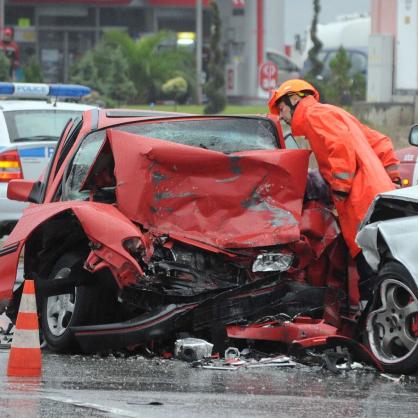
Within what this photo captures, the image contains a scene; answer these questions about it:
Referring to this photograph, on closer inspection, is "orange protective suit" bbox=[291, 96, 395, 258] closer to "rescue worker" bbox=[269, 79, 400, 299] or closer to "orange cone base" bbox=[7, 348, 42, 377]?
"rescue worker" bbox=[269, 79, 400, 299]

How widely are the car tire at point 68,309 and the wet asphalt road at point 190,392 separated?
30 cm

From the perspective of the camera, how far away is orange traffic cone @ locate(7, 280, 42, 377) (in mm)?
7727

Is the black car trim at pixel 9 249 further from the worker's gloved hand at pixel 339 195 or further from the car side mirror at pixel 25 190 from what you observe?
the worker's gloved hand at pixel 339 195

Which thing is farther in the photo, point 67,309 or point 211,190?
point 67,309

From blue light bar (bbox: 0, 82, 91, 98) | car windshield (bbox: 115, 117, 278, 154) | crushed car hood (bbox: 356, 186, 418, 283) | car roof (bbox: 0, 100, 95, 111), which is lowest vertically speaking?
crushed car hood (bbox: 356, 186, 418, 283)

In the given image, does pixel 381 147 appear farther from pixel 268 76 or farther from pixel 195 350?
pixel 268 76

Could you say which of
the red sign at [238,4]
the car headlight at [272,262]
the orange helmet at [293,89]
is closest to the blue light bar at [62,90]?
the orange helmet at [293,89]

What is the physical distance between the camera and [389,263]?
7859mm

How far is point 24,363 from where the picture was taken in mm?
7730

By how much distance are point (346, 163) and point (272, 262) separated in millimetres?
850

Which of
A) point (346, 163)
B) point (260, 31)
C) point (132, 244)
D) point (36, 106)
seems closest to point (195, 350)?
point (132, 244)

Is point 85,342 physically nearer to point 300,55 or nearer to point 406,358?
point 406,358

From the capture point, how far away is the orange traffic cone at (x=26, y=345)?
773 cm

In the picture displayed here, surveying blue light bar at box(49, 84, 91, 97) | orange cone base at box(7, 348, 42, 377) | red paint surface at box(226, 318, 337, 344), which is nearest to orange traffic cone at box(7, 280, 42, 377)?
orange cone base at box(7, 348, 42, 377)
